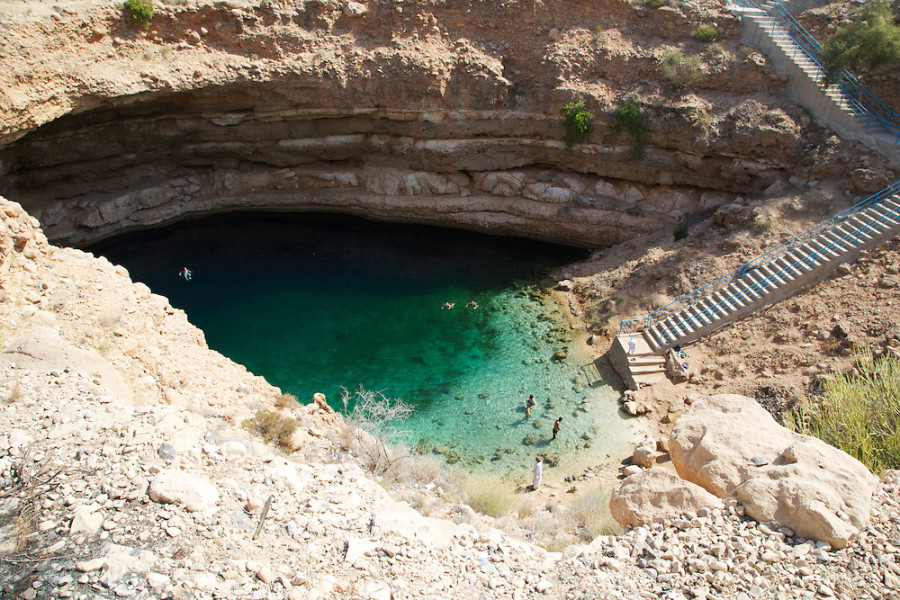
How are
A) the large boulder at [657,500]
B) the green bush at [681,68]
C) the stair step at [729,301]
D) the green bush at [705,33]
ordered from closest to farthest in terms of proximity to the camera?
the large boulder at [657,500] < the stair step at [729,301] < the green bush at [681,68] < the green bush at [705,33]

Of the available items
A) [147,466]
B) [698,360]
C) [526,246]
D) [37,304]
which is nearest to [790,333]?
[698,360]

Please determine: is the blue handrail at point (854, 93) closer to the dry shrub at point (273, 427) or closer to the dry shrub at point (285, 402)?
the dry shrub at point (285, 402)

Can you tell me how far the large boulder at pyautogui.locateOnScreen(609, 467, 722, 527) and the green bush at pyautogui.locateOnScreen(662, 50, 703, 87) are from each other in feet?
63.3

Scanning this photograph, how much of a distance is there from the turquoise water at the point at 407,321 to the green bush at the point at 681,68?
335 inches

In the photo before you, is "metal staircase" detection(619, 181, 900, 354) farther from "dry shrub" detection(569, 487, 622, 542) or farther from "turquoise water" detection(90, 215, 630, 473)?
"dry shrub" detection(569, 487, 622, 542)

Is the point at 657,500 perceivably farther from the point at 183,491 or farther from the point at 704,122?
the point at 704,122

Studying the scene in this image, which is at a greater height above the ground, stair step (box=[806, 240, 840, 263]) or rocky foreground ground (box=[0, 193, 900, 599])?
stair step (box=[806, 240, 840, 263])

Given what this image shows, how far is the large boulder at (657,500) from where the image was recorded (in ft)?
34.2

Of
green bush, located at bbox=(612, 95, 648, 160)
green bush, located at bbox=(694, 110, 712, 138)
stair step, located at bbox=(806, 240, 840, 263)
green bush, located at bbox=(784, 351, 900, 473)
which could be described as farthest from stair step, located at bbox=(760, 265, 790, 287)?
green bush, located at bbox=(612, 95, 648, 160)

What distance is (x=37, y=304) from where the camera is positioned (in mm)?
14891

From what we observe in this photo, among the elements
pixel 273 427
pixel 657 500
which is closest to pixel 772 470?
pixel 657 500

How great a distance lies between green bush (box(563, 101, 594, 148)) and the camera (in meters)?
25.6

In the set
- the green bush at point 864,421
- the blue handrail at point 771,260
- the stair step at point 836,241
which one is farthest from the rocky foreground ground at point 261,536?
the stair step at point 836,241

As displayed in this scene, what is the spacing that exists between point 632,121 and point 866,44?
8.51 metres
